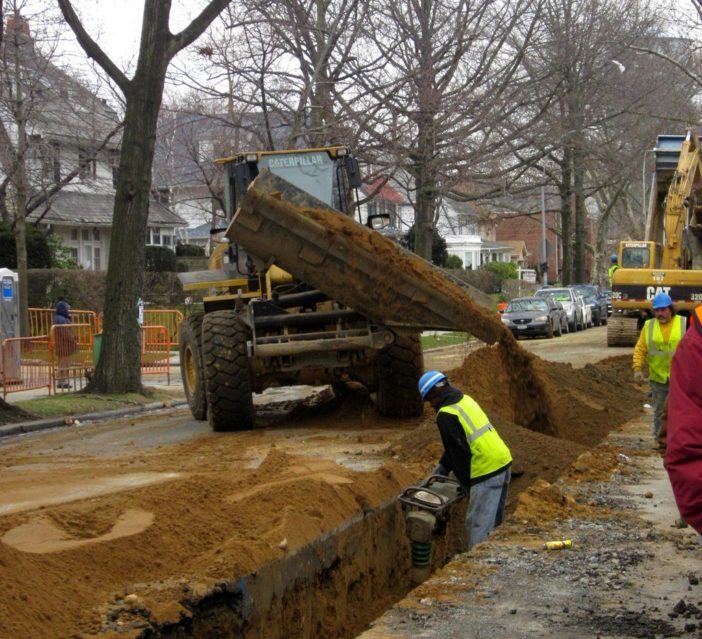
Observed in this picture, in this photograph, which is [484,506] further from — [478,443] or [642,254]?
[642,254]

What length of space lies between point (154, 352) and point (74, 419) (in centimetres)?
751

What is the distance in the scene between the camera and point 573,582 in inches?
268

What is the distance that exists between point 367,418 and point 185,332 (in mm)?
2906

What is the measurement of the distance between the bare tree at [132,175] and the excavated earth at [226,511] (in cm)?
463

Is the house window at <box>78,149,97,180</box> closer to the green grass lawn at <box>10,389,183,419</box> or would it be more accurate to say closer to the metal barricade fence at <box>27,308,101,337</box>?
the metal barricade fence at <box>27,308,101,337</box>

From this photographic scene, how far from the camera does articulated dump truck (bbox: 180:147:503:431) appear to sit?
12781 millimetres

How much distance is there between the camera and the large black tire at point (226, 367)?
543 inches

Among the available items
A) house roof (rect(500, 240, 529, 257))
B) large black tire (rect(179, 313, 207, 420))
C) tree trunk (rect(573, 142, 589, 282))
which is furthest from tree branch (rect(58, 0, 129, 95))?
house roof (rect(500, 240, 529, 257))

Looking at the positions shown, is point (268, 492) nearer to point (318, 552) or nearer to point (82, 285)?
point (318, 552)

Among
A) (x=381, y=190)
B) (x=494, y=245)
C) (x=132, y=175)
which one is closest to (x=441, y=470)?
(x=132, y=175)

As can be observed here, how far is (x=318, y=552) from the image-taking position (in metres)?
8.42

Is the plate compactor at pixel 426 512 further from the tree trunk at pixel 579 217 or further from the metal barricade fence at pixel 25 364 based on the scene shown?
the tree trunk at pixel 579 217

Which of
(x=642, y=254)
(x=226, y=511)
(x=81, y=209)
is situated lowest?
(x=226, y=511)

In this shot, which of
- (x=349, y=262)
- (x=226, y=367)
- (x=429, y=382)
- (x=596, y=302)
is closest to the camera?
(x=429, y=382)
